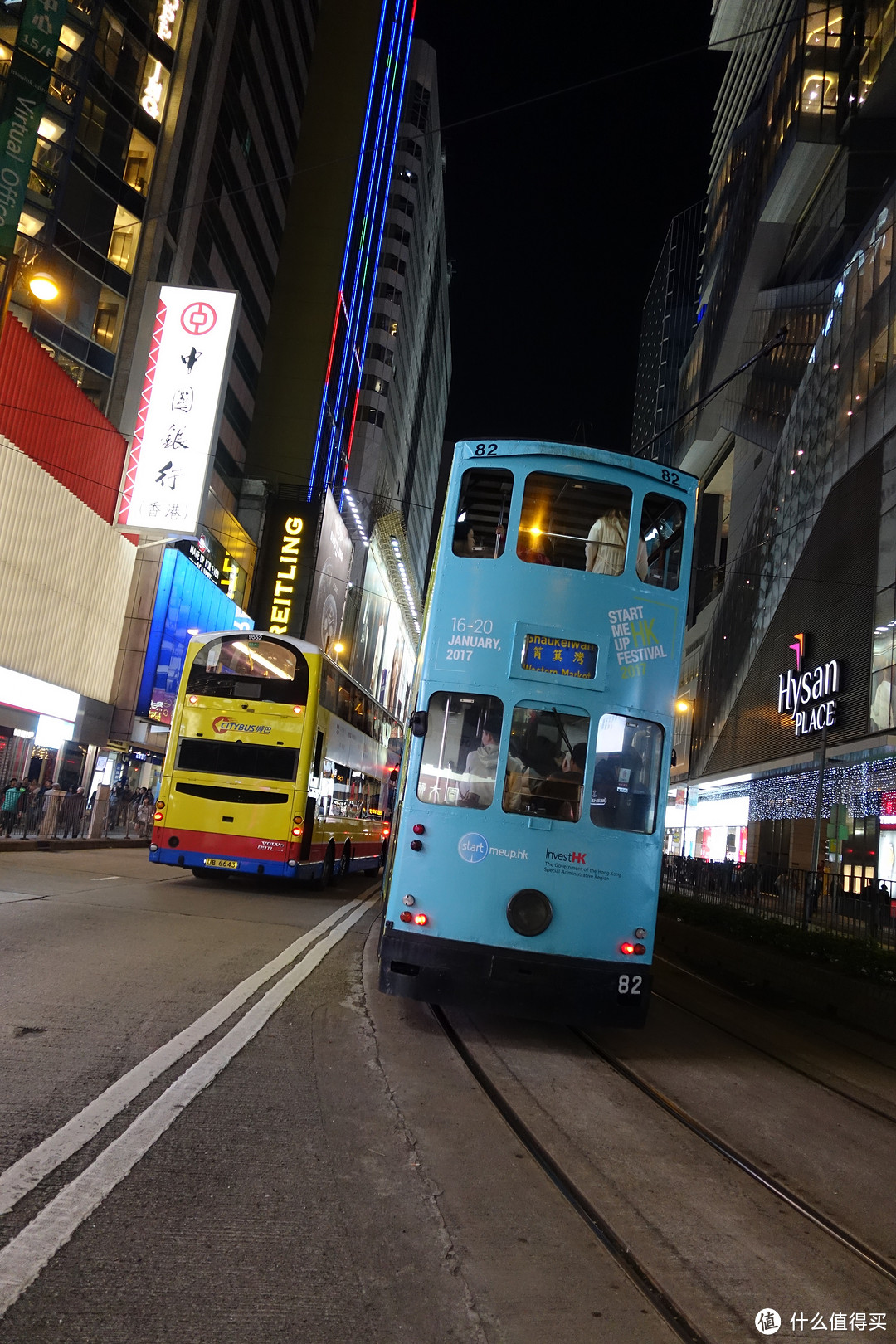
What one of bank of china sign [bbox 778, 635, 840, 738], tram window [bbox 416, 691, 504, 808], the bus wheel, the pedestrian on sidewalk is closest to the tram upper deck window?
the bus wheel

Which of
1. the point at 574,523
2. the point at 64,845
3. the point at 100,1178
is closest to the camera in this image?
the point at 100,1178

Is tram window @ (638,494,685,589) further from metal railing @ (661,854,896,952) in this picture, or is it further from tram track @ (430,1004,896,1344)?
tram track @ (430,1004,896,1344)

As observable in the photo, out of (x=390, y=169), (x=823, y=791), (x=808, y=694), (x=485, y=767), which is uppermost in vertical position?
(x=390, y=169)

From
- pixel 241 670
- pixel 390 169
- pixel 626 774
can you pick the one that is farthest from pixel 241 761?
pixel 390 169

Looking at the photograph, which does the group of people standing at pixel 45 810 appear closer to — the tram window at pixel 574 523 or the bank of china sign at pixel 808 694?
the tram window at pixel 574 523

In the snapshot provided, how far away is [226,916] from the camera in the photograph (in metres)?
12.6

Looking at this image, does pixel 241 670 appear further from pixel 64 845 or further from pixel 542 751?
pixel 542 751

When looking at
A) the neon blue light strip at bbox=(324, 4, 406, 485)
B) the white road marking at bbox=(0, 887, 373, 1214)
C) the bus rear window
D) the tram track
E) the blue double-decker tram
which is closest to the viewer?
the tram track

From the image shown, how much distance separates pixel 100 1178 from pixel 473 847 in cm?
439

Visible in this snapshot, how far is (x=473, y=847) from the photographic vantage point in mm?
7672

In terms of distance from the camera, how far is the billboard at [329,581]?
51.8 meters

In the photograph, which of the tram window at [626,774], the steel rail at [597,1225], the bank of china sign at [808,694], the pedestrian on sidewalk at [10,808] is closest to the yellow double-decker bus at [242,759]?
the pedestrian on sidewalk at [10,808]

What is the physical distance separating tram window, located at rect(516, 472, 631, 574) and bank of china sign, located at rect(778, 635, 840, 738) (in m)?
25.0

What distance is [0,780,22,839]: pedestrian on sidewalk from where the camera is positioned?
2034cm
